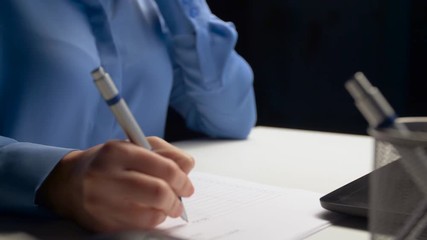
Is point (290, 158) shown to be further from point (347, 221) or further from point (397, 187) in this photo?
point (397, 187)

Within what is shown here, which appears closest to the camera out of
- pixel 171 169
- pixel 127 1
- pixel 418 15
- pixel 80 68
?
pixel 171 169

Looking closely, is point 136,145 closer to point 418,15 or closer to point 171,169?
point 171,169

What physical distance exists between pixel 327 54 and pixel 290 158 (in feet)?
2.49

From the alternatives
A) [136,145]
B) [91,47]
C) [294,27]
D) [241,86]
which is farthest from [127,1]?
[294,27]

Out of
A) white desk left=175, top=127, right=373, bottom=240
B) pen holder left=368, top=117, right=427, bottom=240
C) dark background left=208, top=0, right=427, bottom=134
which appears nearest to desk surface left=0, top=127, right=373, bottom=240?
white desk left=175, top=127, right=373, bottom=240

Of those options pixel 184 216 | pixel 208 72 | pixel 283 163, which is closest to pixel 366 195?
pixel 184 216

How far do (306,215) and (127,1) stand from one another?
0.43 metres

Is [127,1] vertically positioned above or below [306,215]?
above

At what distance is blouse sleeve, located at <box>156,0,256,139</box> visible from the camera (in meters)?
0.94

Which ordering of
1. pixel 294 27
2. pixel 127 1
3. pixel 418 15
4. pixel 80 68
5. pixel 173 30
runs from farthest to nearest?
pixel 294 27
pixel 418 15
pixel 173 30
pixel 127 1
pixel 80 68

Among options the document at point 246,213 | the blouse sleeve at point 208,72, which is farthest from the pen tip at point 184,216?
the blouse sleeve at point 208,72

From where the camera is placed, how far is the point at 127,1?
82 cm

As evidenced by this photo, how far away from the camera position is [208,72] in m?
0.95

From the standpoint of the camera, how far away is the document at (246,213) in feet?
1.60
